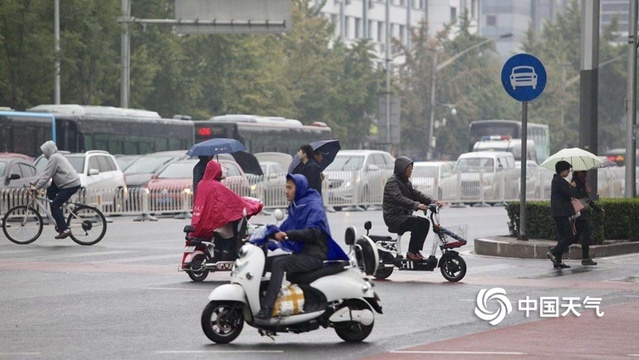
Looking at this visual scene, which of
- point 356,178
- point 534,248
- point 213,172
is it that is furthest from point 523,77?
point 356,178

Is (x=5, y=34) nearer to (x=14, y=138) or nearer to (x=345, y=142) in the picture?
(x=14, y=138)

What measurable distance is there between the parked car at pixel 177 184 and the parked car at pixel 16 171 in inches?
131

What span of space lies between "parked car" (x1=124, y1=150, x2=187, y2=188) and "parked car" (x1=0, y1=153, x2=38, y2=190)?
5.75m

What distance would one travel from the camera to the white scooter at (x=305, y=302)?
12.1 meters

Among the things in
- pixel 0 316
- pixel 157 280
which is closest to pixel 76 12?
pixel 157 280

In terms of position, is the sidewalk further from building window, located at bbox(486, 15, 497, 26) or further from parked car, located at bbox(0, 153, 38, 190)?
building window, located at bbox(486, 15, 497, 26)

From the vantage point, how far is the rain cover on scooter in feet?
60.5

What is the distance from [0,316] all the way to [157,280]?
4.24 m

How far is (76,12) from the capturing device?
47.3m

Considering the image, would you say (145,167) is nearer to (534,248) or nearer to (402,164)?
(534,248)

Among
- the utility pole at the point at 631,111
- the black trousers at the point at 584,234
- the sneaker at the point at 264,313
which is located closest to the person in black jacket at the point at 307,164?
the black trousers at the point at 584,234

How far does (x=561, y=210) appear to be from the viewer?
2048 centimetres

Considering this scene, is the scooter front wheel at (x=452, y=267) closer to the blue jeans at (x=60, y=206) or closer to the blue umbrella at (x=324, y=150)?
the blue umbrella at (x=324, y=150)

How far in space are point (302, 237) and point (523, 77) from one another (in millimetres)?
11065
